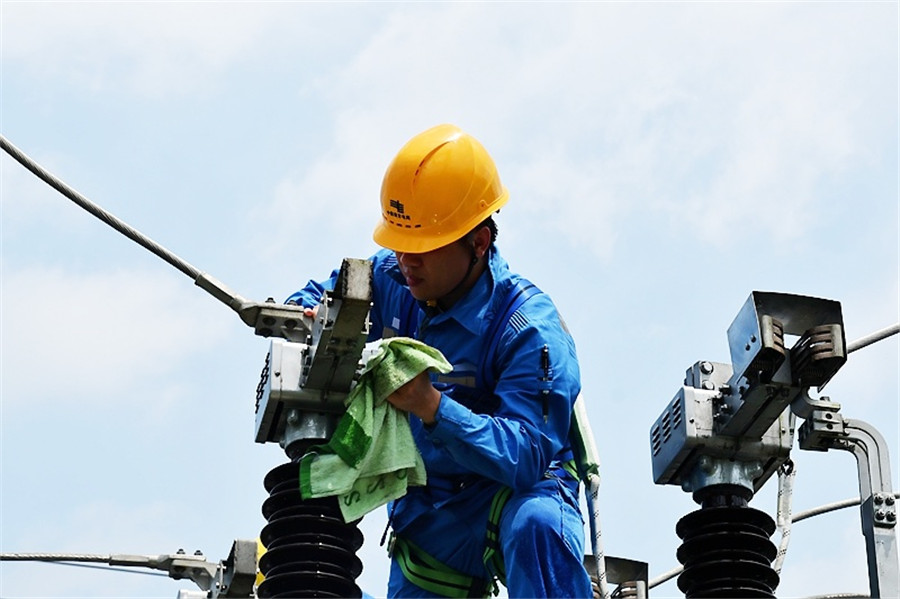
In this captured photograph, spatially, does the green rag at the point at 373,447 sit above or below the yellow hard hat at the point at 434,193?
below

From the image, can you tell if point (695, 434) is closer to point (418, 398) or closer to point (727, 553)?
point (727, 553)

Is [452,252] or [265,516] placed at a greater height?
[452,252]

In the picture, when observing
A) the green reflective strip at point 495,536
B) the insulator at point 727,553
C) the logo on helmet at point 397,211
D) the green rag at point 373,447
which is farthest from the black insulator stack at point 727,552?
the logo on helmet at point 397,211

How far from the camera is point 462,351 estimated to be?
6488 mm

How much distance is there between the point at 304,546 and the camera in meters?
6.04

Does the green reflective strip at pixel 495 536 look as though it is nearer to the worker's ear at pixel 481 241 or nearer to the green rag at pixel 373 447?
the green rag at pixel 373 447

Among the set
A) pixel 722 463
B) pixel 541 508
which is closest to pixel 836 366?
pixel 722 463

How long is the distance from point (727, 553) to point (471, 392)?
1036mm

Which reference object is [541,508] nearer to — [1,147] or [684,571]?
[684,571]

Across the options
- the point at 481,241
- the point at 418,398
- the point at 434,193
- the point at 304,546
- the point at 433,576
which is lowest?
the point at 304,546

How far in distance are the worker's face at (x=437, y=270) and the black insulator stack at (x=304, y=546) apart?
852mm

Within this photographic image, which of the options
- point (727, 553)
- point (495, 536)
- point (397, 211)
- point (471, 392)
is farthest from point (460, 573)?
point (397, 211)

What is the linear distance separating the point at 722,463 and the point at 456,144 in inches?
58.5

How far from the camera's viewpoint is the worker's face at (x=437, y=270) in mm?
6629
